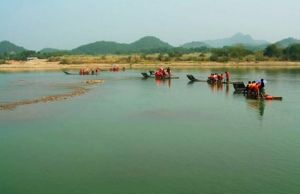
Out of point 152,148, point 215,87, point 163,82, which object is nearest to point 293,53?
point 163,82

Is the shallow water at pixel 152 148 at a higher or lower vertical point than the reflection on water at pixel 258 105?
lower

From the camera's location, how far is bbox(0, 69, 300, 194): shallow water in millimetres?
13461

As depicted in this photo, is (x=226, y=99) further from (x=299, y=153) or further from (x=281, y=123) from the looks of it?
(x=299, y=153)

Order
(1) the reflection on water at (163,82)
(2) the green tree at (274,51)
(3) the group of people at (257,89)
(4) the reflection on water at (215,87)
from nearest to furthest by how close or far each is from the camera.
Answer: (3) the group of people at (257,89) < (4) the reflection on water at (215,87) < (1) the reflection on water at (163,82) < (2) the green tree at (274,51)

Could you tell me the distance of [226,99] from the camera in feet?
111

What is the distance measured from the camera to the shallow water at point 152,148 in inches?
530

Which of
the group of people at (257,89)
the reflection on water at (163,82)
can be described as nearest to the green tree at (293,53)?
the reflection on water at (163,82)

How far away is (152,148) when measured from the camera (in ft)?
58.2

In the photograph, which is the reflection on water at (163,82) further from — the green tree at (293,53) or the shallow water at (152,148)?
the green tree at (293,53)

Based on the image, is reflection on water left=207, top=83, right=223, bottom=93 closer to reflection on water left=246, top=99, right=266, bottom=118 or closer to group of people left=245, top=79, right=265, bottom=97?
group of people left=245, top=79, right=265, bottom=97

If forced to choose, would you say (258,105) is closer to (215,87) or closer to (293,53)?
(215,87)

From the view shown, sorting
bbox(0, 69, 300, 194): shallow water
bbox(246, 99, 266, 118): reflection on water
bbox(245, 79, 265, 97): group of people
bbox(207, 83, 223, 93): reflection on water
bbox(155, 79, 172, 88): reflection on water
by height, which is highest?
bbox(245, 79, 265, 97): group of people

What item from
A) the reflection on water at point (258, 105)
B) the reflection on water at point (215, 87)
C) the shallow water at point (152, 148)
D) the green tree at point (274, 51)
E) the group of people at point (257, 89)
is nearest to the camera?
the shallow water at point (152, 148)

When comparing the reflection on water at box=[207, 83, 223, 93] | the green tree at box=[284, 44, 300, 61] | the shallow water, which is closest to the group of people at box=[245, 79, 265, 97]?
the shallow water
